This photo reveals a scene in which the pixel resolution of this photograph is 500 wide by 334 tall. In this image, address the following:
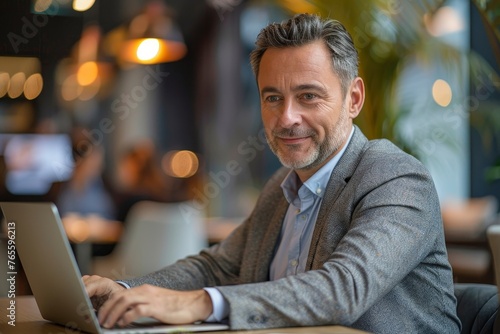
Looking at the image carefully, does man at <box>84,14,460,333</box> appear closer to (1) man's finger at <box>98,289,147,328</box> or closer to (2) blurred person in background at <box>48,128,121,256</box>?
(1) man's finger at <box>98,289,147,328</box>

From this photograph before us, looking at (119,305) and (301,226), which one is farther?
(301,226)

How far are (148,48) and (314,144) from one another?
5024 millimetres

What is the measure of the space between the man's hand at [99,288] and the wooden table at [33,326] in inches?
5.1

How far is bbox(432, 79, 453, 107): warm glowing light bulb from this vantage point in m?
6.61

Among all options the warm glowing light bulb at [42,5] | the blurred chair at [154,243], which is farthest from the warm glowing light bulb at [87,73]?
the blurred chair at [154,243]

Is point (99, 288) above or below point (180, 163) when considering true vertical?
above

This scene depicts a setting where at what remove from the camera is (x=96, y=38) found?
8414 millimetres

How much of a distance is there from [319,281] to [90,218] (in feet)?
17.7

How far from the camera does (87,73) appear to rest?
8.45 m

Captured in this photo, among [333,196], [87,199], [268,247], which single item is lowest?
[87,199]

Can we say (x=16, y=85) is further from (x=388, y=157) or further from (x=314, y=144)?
(x=388, y=157)

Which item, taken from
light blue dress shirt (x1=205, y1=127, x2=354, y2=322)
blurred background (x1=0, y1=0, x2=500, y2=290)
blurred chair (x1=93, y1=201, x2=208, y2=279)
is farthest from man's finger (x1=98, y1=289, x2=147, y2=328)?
blurred background (x1=0, y1=0, x2=500, y2=290)

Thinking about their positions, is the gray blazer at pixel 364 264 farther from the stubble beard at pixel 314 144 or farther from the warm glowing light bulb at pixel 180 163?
the warm glowing light bulb at pixel 180 163

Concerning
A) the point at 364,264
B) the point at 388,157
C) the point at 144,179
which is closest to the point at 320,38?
the point at 388,157
